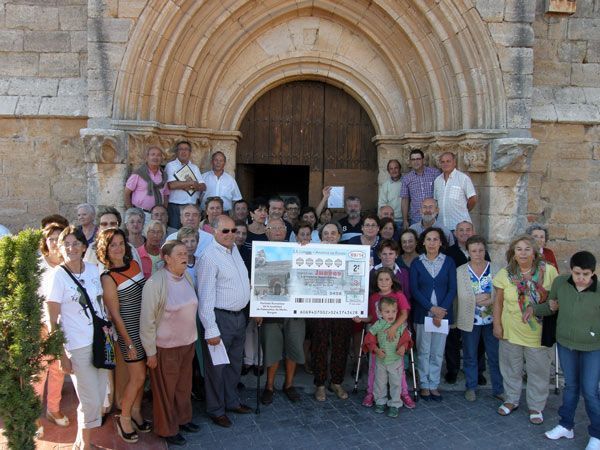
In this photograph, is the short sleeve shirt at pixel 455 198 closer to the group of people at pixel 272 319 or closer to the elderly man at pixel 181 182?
the group of people at pixel 272 319

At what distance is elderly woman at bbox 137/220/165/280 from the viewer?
4469mm

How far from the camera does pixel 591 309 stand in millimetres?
4016

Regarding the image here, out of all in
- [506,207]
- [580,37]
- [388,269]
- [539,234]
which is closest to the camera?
[388,269]

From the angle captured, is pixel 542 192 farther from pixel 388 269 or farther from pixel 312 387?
pixel 312 387

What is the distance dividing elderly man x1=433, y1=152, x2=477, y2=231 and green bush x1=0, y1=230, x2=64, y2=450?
14.2ft

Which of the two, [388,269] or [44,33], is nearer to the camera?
[388,269]

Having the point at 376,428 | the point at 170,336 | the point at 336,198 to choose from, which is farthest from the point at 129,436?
the point at 336,198

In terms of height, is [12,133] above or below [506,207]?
above

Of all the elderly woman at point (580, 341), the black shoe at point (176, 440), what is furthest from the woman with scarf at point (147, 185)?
the elderly woman at point (580, 341)

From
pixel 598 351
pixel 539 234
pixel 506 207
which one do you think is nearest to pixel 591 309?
pixel 598 351

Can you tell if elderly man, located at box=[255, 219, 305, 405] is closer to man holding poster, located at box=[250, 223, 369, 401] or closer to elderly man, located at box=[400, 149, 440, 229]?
man holding poster, located at box=[250, 223, 369, 401]

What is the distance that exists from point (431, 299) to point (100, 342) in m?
2.92

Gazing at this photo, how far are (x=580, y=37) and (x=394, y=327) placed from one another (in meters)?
4.77

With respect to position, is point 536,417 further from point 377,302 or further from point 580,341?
point 377,302
